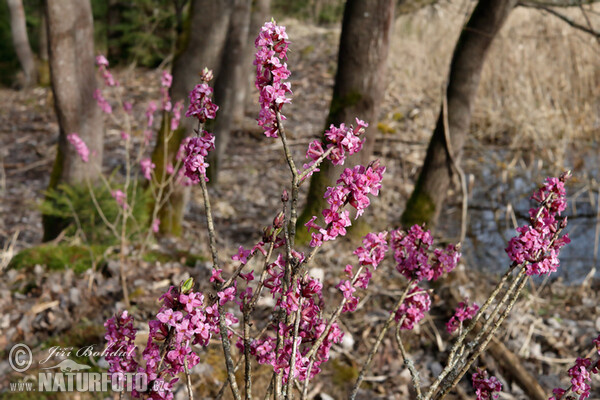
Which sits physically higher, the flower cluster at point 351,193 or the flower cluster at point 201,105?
the flower cluster at point 201,105

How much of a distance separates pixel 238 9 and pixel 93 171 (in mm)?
2965

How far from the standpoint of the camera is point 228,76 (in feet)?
20.7

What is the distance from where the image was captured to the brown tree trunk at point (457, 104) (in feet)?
13.2

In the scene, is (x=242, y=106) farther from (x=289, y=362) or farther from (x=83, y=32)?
(x=289, y=362)

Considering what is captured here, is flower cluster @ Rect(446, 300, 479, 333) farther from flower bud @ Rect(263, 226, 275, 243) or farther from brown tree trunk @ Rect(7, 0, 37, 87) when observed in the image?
brown tree trunk @ Rect(7, 0, 37, 87)

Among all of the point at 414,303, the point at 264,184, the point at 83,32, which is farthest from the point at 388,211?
the point at 414,303

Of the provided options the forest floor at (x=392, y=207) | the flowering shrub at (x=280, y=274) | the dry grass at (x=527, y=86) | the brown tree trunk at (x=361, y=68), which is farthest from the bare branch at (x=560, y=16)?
the flowering shrub at (x=280, y=274)

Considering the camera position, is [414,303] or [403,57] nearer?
[414,303]

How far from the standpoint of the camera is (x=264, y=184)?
A: 7.08m

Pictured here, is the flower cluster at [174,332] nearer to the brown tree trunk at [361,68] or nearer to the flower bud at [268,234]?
the flower bud at [268,234]

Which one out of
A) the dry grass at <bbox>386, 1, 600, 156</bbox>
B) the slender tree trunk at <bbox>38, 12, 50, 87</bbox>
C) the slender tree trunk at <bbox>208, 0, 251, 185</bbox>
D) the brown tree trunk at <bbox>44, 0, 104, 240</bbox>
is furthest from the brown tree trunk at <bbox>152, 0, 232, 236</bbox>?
the slender tree trunk at <bbox>38, 12, 50, 87</bbox>

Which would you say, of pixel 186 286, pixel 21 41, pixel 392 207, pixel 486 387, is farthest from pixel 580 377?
pixel 21 41

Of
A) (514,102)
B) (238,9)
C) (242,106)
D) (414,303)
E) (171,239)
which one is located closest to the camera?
(414,303)

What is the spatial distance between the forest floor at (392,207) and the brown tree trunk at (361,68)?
3.17 feet
